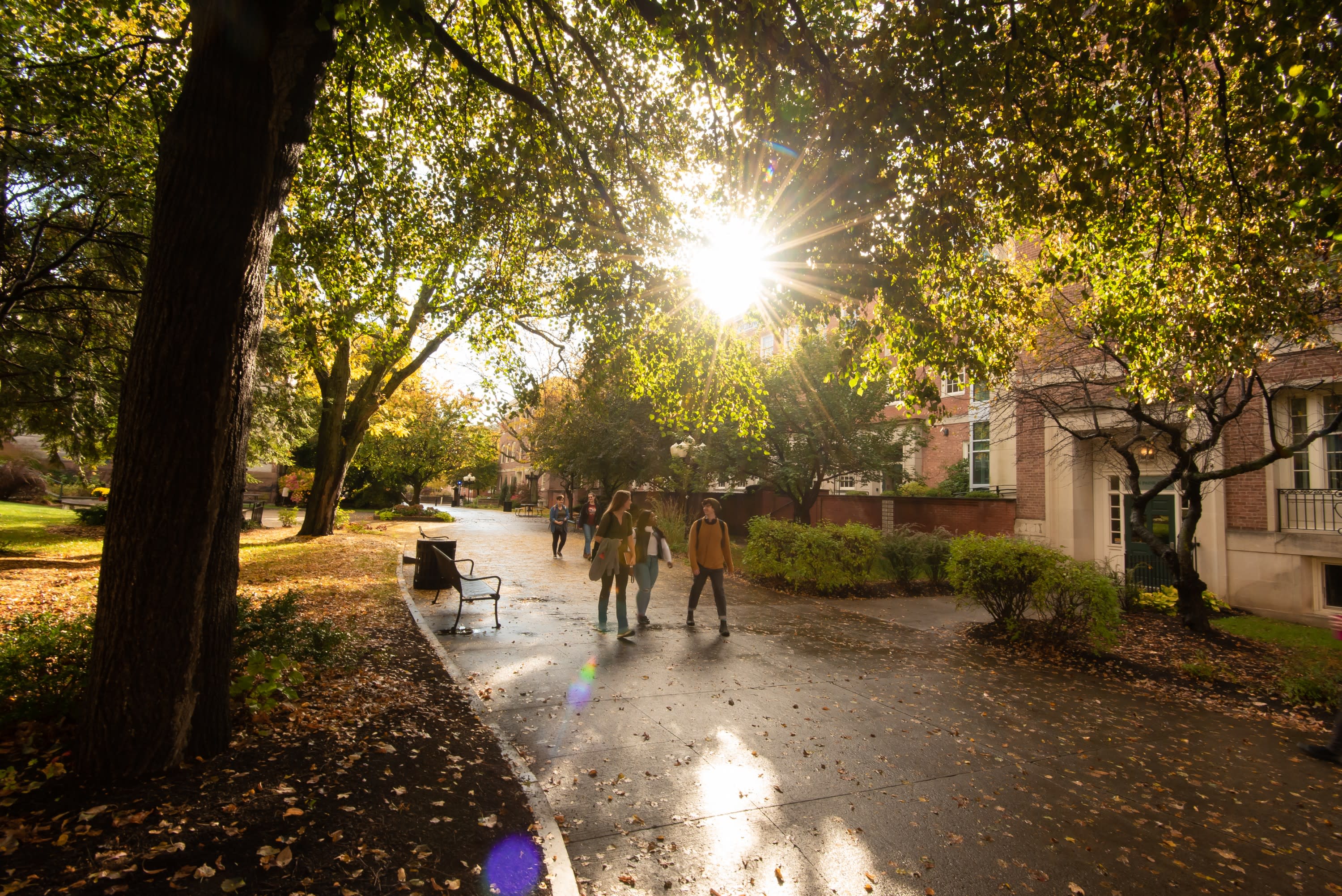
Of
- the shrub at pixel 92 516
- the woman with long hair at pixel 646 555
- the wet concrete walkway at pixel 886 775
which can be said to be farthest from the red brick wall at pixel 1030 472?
the shrub at pixel 92 516

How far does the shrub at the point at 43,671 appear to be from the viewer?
12.4ft

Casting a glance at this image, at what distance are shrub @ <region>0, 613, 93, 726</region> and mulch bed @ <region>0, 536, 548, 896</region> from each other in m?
0.13

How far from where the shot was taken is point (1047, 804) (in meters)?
4.18

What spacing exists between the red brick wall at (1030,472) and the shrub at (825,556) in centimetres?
637

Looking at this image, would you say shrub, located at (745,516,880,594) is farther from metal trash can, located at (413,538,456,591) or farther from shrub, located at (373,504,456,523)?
shrub, located at (373,504,456,523)

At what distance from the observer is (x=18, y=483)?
80.5 ft

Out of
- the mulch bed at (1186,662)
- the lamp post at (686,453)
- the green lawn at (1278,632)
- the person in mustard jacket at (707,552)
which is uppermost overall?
the lamp post at (686,453)

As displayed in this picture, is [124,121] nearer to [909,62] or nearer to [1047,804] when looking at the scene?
[909,62]

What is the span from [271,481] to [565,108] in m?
40.4

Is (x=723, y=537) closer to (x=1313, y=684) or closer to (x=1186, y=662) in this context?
(x=1186, y=662)

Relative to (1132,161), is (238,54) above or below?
below

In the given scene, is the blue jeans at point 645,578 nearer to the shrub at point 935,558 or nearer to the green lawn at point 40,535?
the shrub at point 935,558

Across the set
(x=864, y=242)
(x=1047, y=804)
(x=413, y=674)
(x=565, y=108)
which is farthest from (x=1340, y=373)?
(x=413, y=674)

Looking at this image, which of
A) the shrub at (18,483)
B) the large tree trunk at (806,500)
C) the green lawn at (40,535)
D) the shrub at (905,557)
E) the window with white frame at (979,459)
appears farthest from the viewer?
the shrub at (18,483)
